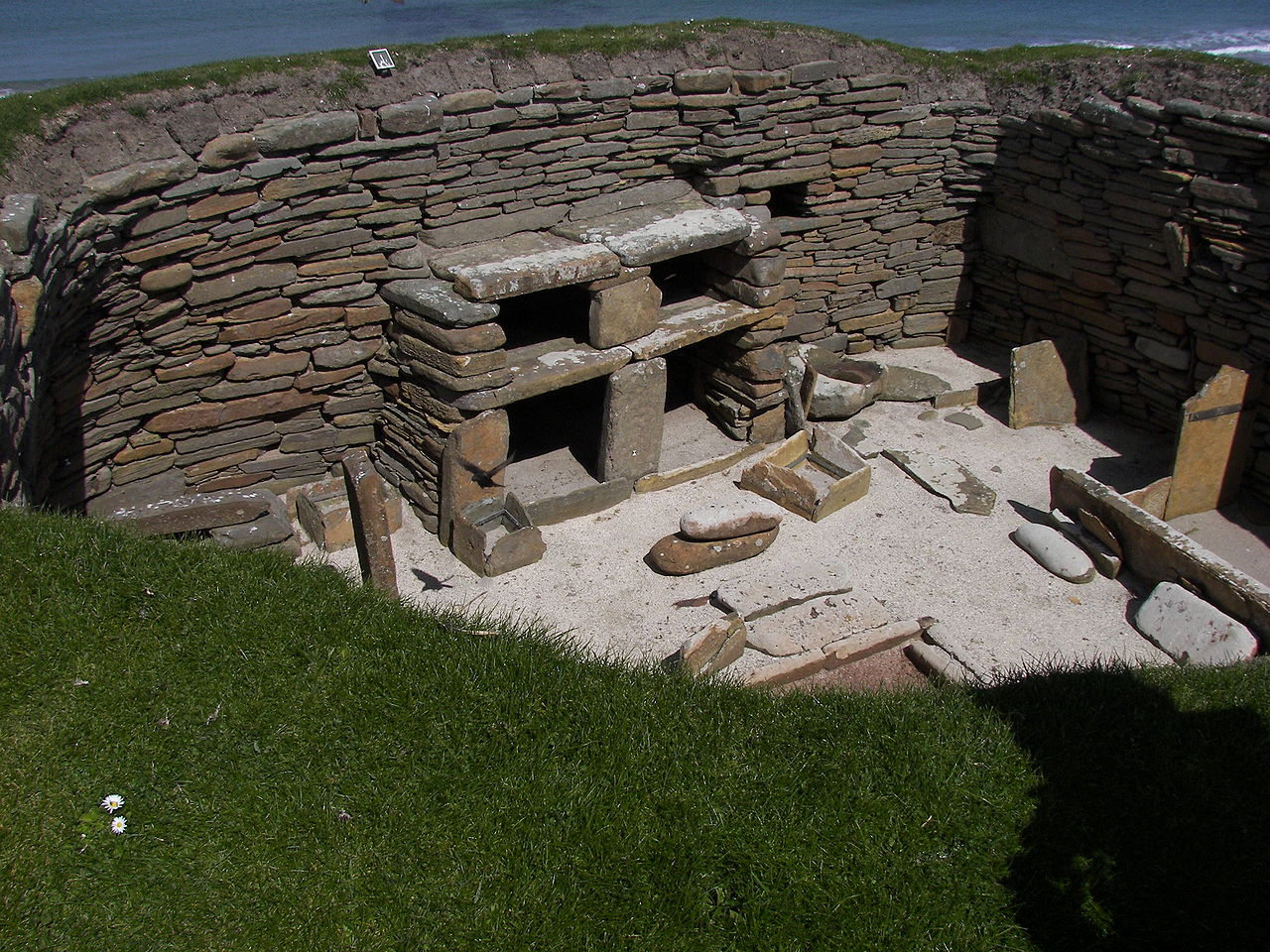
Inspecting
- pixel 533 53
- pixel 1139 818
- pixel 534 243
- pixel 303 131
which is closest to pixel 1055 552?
pixel 1139 818

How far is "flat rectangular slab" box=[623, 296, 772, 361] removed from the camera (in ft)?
24.4

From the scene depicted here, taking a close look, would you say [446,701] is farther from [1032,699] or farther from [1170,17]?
[1170,17]

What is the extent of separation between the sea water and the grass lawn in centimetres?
1267

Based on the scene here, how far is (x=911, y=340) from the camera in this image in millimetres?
10031

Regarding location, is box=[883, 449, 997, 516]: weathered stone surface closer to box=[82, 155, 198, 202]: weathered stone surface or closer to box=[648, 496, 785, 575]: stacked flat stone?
→ box=[648, 496, 785, 575]: stacked flat stone

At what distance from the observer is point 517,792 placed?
3.75 m

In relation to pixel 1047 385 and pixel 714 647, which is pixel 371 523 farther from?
pixel 1047 385

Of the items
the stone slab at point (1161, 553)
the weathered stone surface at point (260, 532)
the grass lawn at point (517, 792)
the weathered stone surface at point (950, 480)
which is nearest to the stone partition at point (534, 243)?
the weathered stone surface at point (260, 532)

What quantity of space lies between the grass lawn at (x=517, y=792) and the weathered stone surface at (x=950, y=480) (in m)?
3.10

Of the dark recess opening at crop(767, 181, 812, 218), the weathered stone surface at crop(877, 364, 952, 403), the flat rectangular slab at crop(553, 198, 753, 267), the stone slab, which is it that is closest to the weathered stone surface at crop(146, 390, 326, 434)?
the flat rectangular slab at crop(553, 198, 753, 267)

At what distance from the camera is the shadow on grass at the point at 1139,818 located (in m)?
3.48

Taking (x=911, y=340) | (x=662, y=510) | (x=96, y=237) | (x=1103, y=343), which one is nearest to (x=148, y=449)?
(x=96, y=237)

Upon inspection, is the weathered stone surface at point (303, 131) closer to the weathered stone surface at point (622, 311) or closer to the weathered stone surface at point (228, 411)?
the weathered stone surface at point (228, 411)

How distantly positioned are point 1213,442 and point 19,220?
7468 mm
